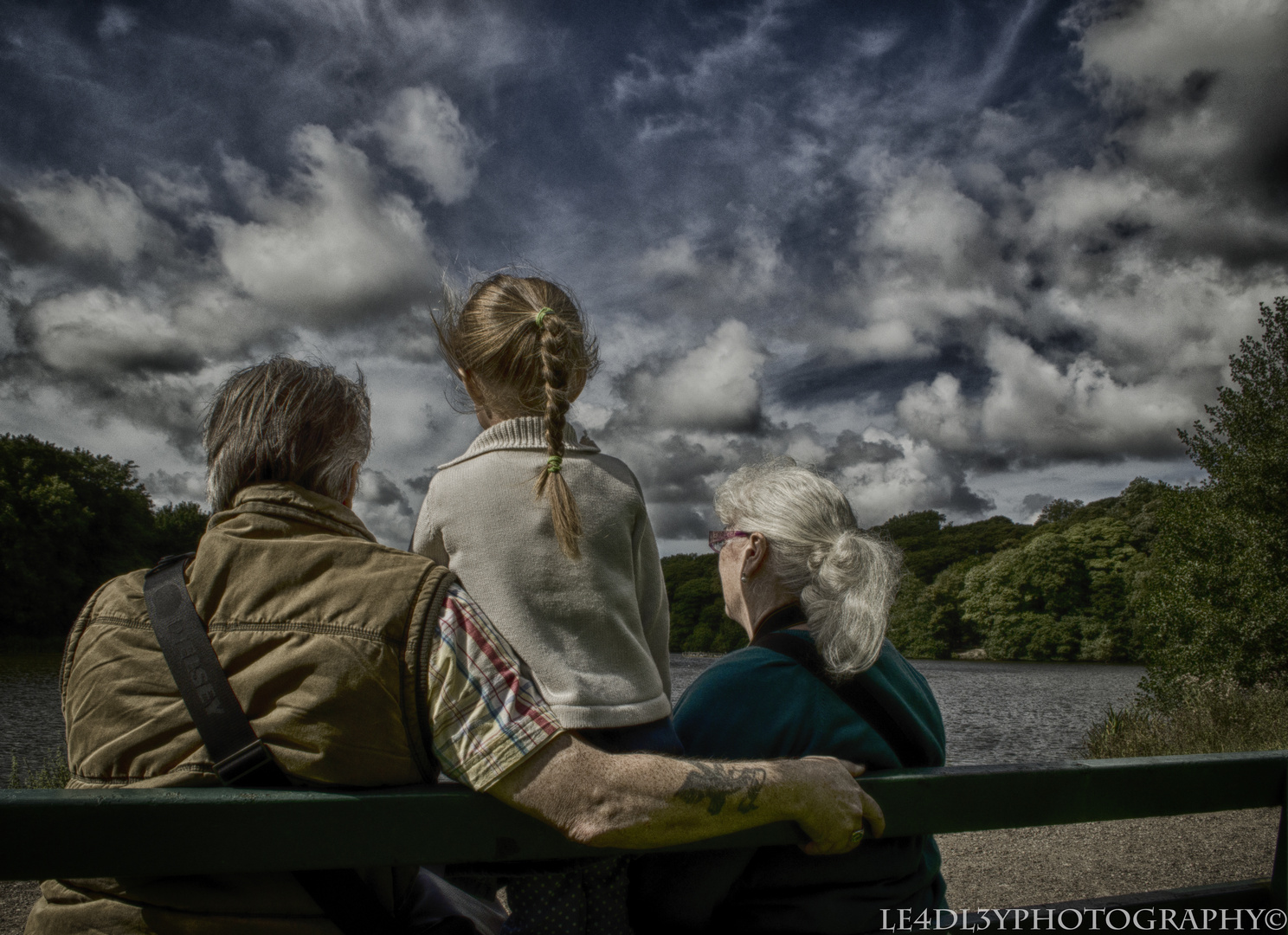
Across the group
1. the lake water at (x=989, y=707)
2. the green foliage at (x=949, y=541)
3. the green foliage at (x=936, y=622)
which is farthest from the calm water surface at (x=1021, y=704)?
the green foliage at (x=949, y=541)

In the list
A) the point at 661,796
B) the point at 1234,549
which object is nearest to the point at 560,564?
the point at 661,796

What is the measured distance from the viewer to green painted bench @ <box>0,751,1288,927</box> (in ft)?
3.55

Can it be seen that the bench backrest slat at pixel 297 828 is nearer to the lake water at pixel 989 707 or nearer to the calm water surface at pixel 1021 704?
the calm water surface at pixel 1021 704

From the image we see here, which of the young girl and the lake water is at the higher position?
the young girl

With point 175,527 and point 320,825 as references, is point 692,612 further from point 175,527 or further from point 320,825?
point 320,825

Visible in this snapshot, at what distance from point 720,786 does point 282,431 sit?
102 cm

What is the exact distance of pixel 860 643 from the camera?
6.29ft

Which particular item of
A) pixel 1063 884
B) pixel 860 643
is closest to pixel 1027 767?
pixel 860 643

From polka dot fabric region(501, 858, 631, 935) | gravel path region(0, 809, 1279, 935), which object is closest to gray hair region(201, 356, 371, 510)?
polka dot fabric region(501, 858, 631, 935)

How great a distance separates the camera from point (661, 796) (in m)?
1.35

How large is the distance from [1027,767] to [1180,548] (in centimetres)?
2466

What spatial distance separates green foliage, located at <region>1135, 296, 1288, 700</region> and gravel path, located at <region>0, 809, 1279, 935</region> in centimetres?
1342

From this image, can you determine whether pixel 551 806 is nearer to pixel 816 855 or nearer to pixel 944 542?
pixel 816 855

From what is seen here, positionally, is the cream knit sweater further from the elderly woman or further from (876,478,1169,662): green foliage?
(876,478,1169,662): green foliage
